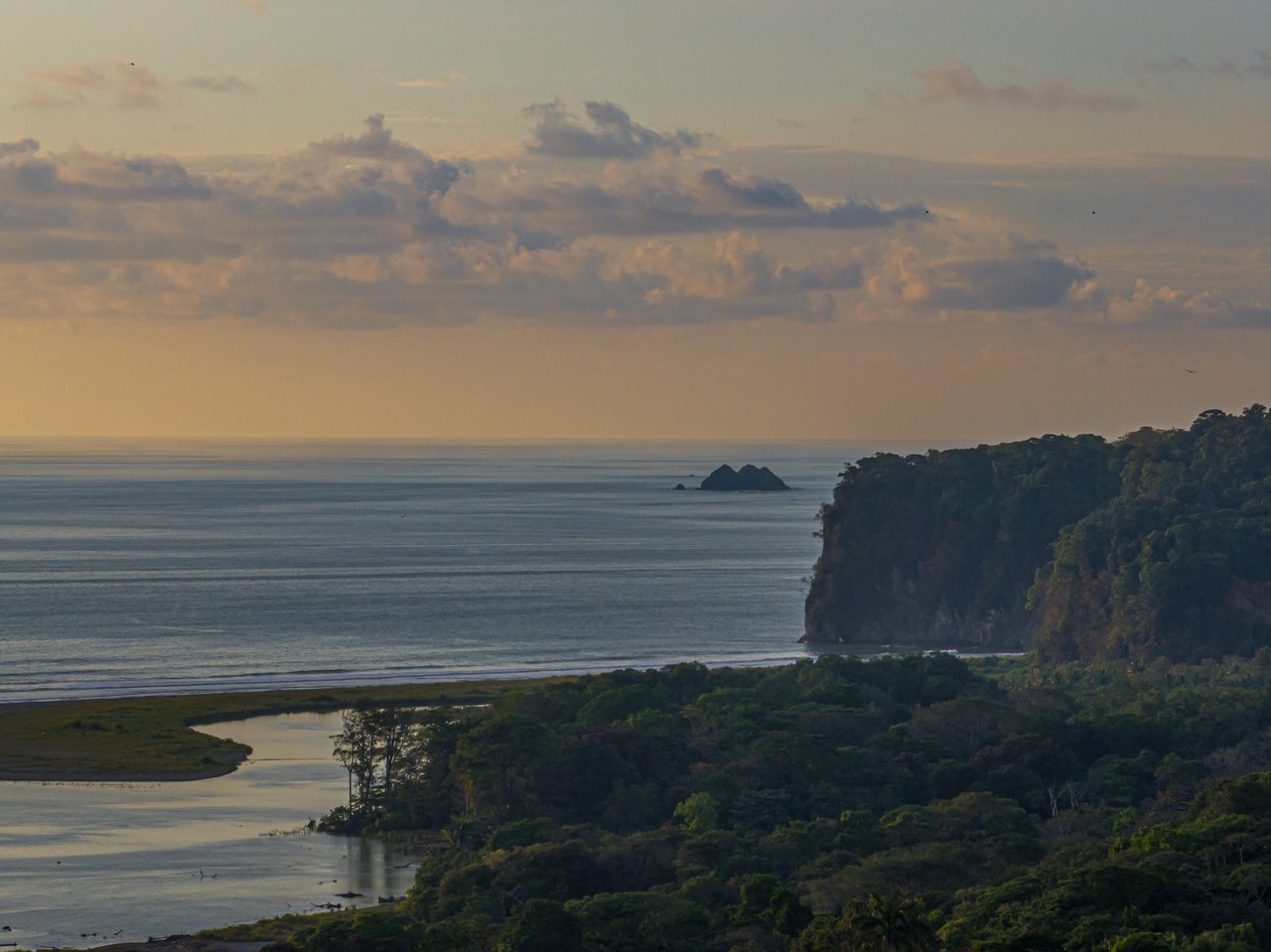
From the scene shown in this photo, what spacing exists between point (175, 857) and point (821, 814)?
2574cm

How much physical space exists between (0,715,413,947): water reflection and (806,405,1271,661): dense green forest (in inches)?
2880

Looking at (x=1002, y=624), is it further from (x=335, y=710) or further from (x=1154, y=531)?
(x=335, y=710)

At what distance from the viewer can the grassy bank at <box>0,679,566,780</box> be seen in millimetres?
86875

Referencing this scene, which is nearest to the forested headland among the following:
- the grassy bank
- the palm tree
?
the palm tree

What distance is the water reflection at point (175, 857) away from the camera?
197 ft

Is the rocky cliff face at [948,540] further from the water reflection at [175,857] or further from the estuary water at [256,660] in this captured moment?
the water reflection at [175,857]

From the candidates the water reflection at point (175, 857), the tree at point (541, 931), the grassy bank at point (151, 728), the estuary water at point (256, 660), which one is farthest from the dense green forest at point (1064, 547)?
the tree at point (541, 931)

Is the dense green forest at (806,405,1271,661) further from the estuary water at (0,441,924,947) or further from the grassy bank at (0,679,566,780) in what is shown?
the grassy bank at (0,679,566,780)

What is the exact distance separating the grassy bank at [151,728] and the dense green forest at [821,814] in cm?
1193

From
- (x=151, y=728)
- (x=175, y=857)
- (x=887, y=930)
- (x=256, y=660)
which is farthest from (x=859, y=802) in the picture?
(x=256, y=660)

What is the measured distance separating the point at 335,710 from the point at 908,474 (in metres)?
83.2

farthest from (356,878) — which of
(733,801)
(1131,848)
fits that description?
(1131,848)

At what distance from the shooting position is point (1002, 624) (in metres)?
161

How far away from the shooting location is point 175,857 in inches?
2697
